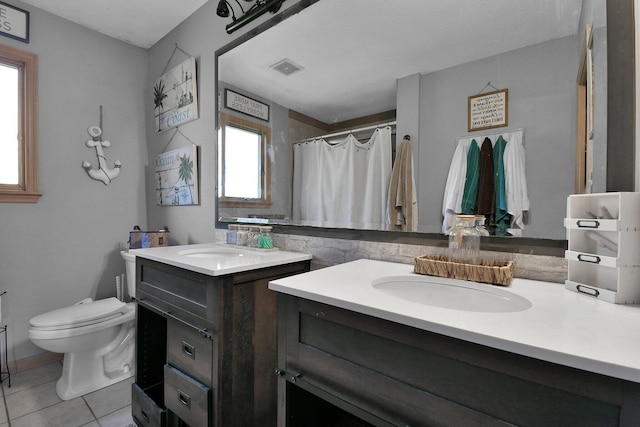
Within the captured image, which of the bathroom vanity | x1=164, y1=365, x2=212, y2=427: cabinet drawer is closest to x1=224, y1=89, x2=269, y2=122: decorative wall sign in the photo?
the bathroom vanity

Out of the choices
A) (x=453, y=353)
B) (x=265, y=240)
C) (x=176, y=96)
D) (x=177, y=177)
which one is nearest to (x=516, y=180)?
(x=453, y=353)

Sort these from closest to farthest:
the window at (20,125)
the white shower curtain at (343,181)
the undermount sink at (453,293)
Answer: the undermount sink at (453,293)
the white shower curtain at (343,181)
the window at (20,125)

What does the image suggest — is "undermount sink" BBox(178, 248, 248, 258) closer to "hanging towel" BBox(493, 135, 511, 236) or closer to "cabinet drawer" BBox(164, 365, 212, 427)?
"cabinet drawer" BBox(164, 365, 212, 427)

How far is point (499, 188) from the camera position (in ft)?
3.47

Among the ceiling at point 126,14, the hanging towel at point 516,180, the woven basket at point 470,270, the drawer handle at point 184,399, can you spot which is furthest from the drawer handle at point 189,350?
the ceiling at point 126,14

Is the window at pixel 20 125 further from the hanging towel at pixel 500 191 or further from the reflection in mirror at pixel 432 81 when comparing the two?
the hanging towel at pixel 500 191

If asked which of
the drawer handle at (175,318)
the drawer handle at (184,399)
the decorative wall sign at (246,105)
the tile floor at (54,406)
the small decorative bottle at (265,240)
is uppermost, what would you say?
the decorative wall sign at (246,105)

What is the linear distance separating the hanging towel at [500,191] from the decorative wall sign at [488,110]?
0.06 meters

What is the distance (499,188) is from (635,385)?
28.0 inches

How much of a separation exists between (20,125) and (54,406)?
1.92 m

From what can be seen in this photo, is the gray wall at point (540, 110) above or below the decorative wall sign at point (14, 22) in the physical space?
below

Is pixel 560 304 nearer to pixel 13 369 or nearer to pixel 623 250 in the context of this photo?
pixel 623 250

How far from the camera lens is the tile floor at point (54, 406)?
1.64 meters

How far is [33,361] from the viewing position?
2195mm
